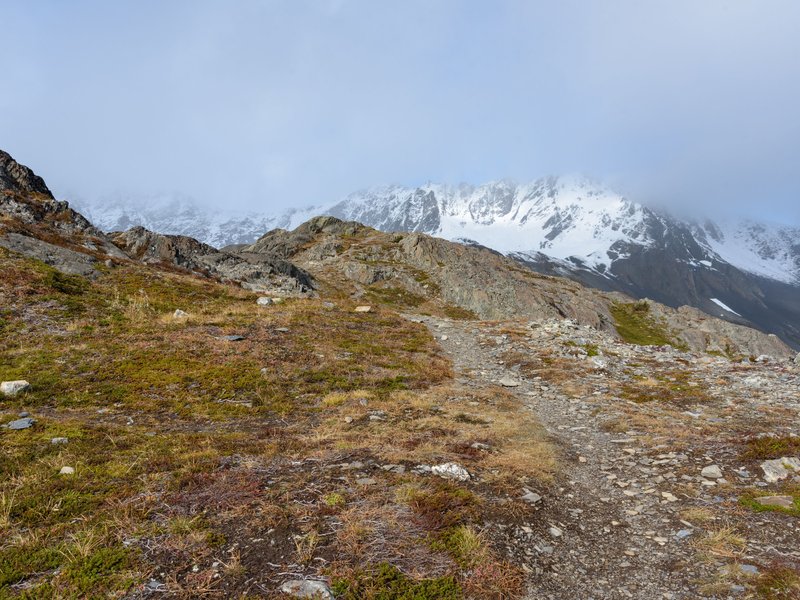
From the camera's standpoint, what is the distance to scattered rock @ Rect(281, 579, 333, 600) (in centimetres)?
592

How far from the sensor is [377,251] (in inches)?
4451

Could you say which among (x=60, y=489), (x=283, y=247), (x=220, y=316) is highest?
(x=283, y=247)

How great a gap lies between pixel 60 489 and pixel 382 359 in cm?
1696

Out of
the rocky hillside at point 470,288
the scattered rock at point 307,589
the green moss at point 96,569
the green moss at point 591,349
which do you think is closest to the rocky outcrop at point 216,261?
the rocky hillside at point 470,288

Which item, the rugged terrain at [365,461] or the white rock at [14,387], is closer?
the rugged terrain at [365,461]

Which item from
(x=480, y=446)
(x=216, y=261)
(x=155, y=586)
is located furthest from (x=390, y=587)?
(x=216, y=261)

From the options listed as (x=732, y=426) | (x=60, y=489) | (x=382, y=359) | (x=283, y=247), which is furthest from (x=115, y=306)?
(x=283, y=247)

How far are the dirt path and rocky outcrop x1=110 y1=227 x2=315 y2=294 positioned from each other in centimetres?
5627

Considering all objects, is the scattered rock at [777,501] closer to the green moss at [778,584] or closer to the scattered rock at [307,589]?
the green moss at [778,584]

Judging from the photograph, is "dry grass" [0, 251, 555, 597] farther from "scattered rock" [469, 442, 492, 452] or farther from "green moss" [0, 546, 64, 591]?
"scattered rock" [469, 442, 492, 452]

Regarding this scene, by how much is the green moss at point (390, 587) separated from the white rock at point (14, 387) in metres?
14.9

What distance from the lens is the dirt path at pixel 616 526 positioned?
6.85 m

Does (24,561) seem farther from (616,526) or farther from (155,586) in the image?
(616,526)

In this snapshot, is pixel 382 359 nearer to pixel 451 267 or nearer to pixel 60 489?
pixel 60 489
